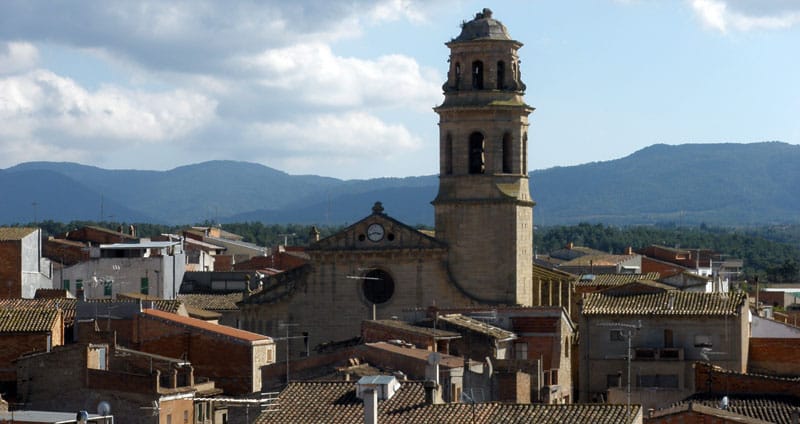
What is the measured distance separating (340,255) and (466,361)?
90.1 feet

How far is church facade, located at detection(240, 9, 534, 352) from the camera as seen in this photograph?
2874 inches

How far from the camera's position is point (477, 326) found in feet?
187

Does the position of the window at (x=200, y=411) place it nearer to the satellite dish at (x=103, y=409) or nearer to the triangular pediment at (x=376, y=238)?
the satellite dish at (x=103, y=409)

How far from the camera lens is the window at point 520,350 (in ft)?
191

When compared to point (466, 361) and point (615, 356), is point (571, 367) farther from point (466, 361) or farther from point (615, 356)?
point (466, 361)

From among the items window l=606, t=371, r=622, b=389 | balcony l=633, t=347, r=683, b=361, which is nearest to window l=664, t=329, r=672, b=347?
balcony l=633, t=347, r=683, b=361

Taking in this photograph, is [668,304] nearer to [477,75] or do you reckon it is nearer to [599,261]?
[477,75]

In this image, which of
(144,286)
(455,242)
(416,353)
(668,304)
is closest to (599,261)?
(144,286)

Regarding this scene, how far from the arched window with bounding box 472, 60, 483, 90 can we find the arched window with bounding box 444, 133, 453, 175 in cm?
201

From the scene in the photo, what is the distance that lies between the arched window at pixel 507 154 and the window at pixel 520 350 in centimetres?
1525

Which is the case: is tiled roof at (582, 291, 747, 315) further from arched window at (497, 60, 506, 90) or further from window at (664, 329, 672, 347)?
arched window at (497, 60, 506, 90)

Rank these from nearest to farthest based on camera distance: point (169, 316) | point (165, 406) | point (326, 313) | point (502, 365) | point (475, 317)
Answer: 1. point (165, 406)
2. point (502, 365)
3. point (169, 316)
4. point (475, 317)
5. point (326, 313)

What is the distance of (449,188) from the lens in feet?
244

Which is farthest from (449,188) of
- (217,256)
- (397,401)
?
(217,256)
